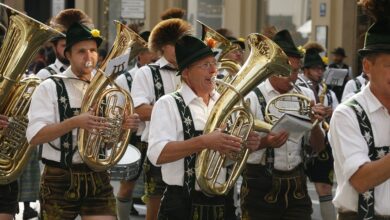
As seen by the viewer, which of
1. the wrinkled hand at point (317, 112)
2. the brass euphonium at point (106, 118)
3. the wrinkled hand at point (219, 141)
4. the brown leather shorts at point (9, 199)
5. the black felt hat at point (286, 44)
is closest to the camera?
the wrinkled hand at point (219, 141)

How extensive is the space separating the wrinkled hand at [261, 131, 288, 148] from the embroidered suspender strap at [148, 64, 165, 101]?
1.95 meters

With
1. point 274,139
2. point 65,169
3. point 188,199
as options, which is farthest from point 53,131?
point 274,139

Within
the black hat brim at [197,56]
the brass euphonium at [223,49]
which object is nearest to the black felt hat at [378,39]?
the black hat brim at [197,56]

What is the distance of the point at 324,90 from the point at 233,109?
4270mm

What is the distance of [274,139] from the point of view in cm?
720

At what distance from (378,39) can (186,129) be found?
161cm

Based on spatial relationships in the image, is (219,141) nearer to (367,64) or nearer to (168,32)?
(367,64)

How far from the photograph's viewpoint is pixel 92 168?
280 inches

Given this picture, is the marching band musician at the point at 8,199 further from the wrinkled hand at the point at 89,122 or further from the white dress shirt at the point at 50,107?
the wrinkled hand at the point at 89,122

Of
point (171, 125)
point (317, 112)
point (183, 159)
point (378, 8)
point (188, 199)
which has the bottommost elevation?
point (188, 199)

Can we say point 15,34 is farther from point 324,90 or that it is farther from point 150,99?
point 324,90

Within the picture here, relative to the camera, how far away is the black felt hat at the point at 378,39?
5.13 m

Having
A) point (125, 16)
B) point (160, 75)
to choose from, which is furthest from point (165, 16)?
point (125, 16)

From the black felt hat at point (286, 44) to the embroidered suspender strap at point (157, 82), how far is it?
1137 millimetres
